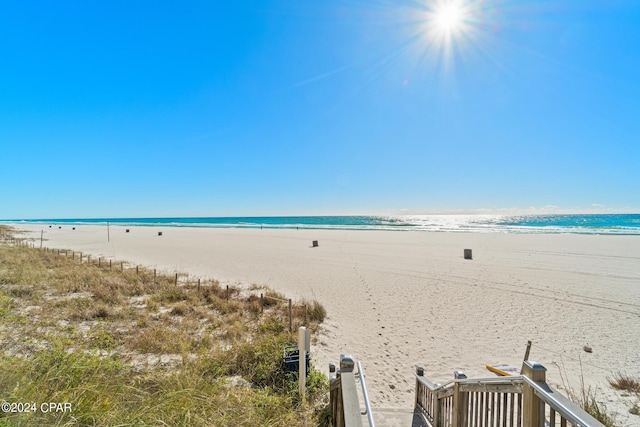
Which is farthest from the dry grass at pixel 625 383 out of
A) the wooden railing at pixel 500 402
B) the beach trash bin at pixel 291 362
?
the beach trash bin at pixel 291 362

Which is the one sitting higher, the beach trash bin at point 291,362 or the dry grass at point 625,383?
the beach trash bin at point 291,362

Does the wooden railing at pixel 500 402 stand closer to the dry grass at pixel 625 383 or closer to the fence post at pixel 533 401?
the fence post at pixel 533 401

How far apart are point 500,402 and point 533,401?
25.3 inches

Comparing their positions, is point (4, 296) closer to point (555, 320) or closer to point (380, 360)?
point (380, 360)

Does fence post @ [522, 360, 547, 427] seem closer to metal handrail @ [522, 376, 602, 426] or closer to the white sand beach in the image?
metal handrail @ [522, 376, 602, 426]

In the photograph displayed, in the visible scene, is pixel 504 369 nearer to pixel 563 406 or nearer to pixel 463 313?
pixel 463 313

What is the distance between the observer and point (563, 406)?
1.79m

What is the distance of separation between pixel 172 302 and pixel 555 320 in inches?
479

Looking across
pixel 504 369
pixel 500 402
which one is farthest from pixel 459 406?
pixel 504 369

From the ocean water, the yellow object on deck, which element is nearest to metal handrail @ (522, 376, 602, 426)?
the yellow object on deck

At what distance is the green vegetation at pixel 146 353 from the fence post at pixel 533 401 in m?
2.45

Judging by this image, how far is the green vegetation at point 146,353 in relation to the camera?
2.75 meters

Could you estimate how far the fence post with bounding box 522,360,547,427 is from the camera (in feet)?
7.04

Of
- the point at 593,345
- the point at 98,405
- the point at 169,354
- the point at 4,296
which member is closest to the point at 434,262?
the point at 593,345
